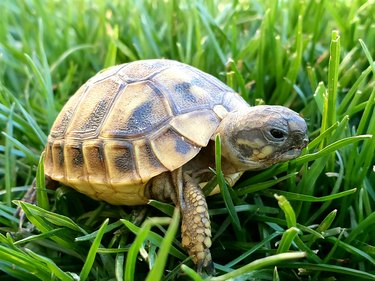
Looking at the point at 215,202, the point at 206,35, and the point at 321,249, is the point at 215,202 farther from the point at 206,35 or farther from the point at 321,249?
the point at 206,35

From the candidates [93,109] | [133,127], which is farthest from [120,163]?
[93,109]

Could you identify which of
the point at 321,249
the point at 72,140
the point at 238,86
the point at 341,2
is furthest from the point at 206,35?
the point at 321,249

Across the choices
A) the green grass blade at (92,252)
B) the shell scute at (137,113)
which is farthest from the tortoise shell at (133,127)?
the green grass blade at (92,252)

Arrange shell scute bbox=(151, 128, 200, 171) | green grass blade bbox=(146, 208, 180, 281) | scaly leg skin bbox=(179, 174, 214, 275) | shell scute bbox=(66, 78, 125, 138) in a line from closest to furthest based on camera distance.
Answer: green grass blade bbox=(146, 208, 180, 281) < scaly leg skin bbox=(179, 174, 214, 275) < shell scute bbox=(151, 128, 200, 171) < shell scute bbox=(66, 78, 125, 138)

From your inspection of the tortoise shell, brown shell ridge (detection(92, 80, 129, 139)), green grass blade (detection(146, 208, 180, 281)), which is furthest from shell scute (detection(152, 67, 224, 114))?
green grass blade (detection(146, 208, 180, 281))

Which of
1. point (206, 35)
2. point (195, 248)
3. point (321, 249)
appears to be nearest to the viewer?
point (195, 248)

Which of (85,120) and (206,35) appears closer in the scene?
(85,120)

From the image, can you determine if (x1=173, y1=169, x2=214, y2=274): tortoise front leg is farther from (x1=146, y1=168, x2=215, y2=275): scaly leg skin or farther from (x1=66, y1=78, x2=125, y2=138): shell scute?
(x1=66, y1=78, x2=125, y2=138): shell scute

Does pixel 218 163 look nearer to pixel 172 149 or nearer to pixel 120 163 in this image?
pixel 172 149
